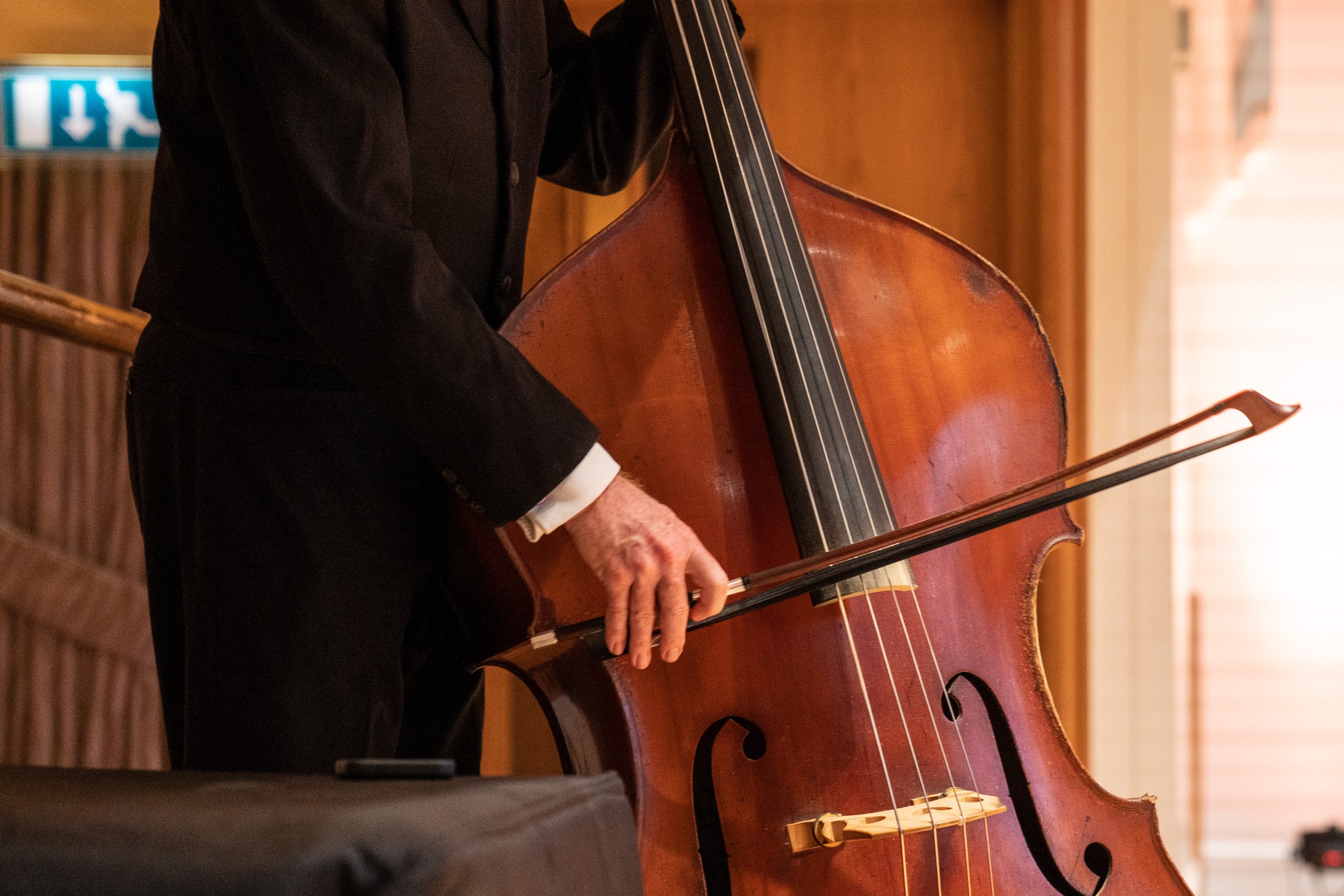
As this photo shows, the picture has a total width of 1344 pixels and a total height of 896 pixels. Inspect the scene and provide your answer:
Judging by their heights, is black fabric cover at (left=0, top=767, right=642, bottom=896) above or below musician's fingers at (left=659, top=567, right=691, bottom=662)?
below

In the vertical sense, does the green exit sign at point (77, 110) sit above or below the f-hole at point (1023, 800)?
above

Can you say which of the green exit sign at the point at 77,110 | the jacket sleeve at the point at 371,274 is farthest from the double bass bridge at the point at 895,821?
the green exit sign at the point at 77,110

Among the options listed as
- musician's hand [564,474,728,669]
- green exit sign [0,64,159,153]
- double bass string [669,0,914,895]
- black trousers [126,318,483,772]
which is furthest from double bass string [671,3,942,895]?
green exit sign [0,64,159,153]

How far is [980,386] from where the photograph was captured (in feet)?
2.82

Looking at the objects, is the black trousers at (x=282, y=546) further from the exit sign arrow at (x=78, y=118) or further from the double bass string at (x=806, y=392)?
the exit sign arrow at (x=78, y=118)

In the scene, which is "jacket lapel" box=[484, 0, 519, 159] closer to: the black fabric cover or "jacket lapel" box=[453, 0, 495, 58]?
"jacket lapel" box=[453, 0, 495, 58]

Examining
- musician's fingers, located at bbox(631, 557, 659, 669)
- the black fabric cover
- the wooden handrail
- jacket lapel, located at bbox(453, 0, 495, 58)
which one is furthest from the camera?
the wooden handrail

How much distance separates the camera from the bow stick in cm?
70

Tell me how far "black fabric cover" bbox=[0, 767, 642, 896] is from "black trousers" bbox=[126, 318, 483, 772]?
0.34 meters

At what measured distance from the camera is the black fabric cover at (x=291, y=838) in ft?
1.09

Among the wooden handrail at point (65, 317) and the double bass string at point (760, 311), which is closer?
the double bass string at point (760, 311)

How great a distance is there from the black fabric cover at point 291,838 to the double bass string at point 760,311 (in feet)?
1.12

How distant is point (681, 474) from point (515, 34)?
37 cm

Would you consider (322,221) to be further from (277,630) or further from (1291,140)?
(1291,140)
